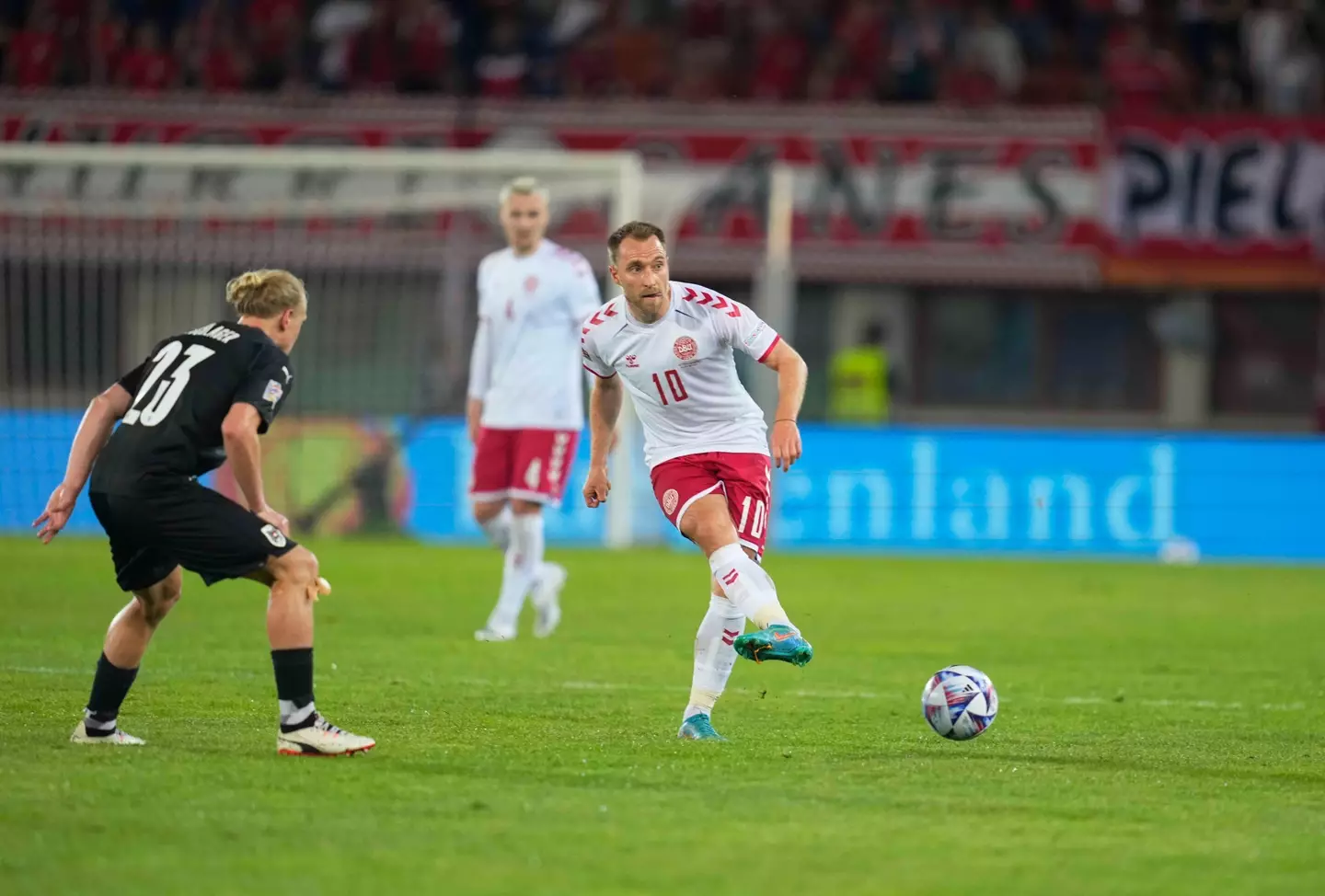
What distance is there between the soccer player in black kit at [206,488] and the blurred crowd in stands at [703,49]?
17.0 m

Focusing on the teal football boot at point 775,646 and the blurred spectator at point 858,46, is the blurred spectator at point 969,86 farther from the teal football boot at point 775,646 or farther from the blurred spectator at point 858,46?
the teal football boot at point 775,646

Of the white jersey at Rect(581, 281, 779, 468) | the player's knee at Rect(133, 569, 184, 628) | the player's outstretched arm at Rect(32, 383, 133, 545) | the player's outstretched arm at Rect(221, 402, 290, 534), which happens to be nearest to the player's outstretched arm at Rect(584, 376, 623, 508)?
the white jersey at Rect(581, 281, 779, 468)

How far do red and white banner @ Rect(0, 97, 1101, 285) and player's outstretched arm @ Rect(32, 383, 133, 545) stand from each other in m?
15.7

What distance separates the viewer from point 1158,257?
23875mm

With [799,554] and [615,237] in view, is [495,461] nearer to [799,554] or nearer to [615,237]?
[615,237]

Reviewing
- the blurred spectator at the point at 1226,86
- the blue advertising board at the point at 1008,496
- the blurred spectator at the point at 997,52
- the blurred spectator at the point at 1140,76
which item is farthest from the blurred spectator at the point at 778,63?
the blue advertising board at the point at 1008,496

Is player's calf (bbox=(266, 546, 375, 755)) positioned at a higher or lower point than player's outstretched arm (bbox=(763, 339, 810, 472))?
lower

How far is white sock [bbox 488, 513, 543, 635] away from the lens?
11.6m

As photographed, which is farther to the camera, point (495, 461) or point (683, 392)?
point (495, 461)

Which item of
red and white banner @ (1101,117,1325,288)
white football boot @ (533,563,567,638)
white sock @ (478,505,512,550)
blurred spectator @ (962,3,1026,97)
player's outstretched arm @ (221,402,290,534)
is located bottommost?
white football boot @ (533,563,567,638)

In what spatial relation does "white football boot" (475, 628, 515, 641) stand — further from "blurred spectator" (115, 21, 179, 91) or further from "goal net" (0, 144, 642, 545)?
"blurred spectator" (115, 21, 179, 91)

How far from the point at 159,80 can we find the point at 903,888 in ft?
66.3

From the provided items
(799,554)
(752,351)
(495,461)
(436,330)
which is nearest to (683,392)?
(752,351)

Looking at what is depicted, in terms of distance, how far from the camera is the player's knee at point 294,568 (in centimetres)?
678
